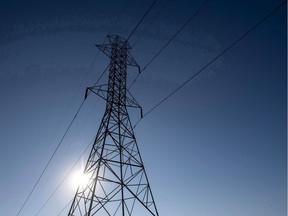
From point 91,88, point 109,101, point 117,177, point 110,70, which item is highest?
point 110,70

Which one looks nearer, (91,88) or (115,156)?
(115,156)

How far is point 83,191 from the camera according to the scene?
11.8m

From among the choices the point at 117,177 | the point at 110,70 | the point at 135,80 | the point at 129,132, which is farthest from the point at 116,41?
the point at 117,177

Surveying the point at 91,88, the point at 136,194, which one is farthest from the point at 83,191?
the point at 91,88

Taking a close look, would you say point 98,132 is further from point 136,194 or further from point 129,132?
point 136,194

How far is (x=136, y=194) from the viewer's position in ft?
38.9

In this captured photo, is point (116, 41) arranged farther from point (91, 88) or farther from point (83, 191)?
point (83, 191)

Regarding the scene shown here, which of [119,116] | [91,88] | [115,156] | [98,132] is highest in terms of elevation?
[91,88]

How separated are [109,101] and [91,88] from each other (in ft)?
5.16

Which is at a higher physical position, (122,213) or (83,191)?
(83,191)

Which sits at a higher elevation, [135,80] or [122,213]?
[135,80]

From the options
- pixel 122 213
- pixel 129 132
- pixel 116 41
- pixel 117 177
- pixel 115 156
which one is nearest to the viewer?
pixel 122 213

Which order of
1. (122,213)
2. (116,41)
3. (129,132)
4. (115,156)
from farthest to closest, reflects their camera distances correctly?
(116,41)
(129,132)
(115,156)
(122,213)

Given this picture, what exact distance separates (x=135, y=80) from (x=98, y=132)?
13.5ft
